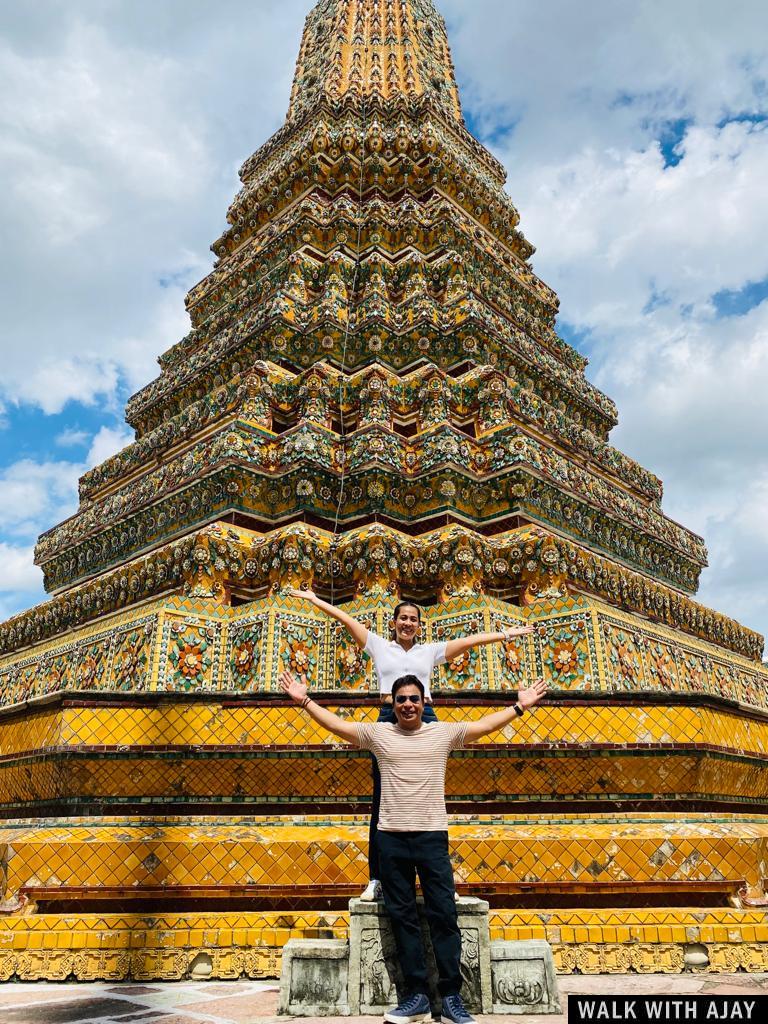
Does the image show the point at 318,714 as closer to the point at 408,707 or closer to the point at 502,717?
the point at 408,707

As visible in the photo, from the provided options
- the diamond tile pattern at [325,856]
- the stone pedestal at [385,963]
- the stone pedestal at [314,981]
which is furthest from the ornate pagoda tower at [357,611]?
the stone pedestal at [385,963]

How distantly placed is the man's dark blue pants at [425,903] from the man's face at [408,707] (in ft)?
1.57

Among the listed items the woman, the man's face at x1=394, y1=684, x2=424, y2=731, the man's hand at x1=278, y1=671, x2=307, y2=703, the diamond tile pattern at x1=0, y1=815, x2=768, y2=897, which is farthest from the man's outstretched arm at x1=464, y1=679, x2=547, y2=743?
the diamond tile pattern at x1=0, y1=815, x2=768, y2=897

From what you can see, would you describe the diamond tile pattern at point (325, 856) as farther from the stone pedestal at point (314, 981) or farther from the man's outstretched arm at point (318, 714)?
the man's outstretched arm at point (318, 714)

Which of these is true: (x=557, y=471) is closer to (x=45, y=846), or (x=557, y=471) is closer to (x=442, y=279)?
(x=442, y=279)

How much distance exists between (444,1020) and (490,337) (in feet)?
34.5

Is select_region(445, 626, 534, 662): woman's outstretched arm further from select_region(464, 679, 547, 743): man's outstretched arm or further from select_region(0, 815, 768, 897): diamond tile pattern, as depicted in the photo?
select_region(0, 815, 768, 897): diamond tile pattern

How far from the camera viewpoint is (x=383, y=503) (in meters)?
10.5

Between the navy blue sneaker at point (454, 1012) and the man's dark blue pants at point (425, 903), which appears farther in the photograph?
the man's dark blue pants at point (425, 903)

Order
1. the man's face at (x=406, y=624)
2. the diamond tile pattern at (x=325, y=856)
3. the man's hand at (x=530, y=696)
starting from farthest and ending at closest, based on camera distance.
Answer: the diamond tile pattern at (x=325, y=856), the man's face at (x=406, y=624), the man's hand at (x=530, y=696)

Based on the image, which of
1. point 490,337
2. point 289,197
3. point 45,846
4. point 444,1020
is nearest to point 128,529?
point 490,337

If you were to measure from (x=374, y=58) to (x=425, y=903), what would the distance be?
2035 centimetres

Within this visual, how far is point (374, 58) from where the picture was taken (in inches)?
750

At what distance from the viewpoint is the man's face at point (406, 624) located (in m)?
4.44
